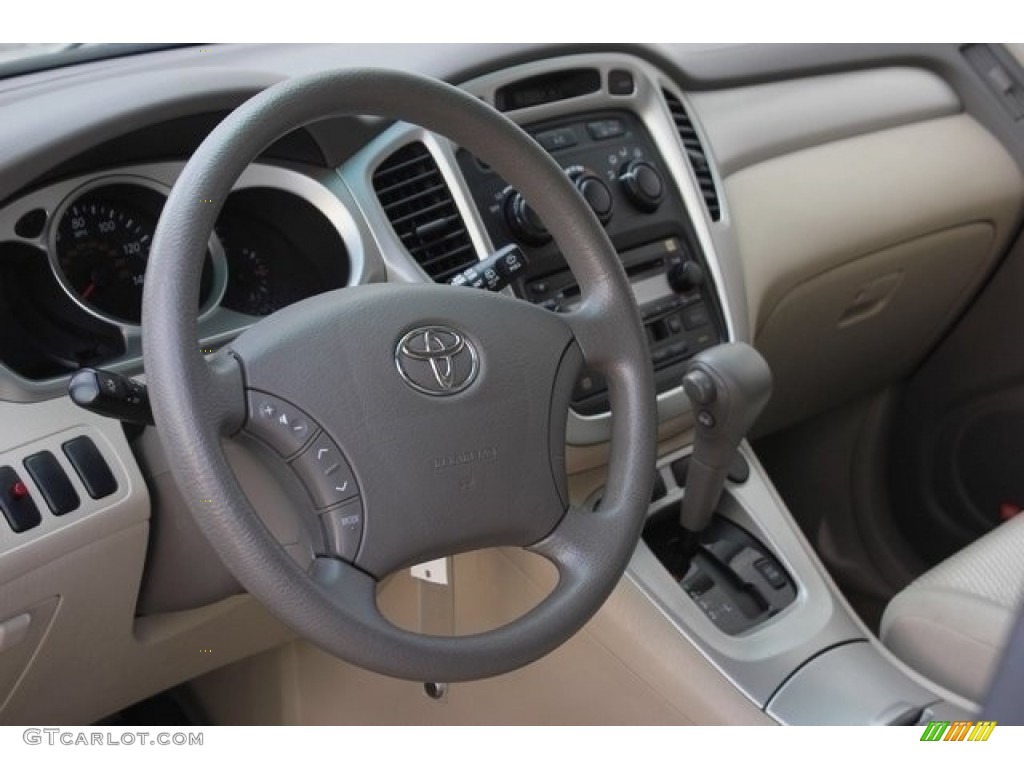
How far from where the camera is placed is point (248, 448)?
38.5 inches

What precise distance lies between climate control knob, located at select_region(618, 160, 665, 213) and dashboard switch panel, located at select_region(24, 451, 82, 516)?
0.74 m

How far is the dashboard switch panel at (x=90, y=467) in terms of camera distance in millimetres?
1068

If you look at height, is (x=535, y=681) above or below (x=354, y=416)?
below

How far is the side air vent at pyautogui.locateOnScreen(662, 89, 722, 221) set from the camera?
61.7 inches

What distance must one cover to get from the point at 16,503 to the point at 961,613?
36.4 inches

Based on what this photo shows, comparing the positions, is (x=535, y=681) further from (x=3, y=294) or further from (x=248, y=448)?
(x=3, y=294)

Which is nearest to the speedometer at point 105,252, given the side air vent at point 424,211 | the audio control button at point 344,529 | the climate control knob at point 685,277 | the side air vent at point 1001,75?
the side air vent at point 424,211

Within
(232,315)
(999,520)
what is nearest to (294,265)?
(232,315)

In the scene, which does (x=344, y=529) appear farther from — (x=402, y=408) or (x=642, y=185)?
(x=642, y=185)

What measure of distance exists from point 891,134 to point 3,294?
131cm

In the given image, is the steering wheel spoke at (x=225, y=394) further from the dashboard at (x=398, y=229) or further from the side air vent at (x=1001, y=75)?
the side air vent at (x=1001, y=75)

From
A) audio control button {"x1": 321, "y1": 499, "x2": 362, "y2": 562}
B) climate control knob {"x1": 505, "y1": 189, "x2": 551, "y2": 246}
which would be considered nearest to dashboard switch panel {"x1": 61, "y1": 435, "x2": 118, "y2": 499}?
audio control button {"x1": 321, "y1": 499, "x2": 362, "y2": 562}

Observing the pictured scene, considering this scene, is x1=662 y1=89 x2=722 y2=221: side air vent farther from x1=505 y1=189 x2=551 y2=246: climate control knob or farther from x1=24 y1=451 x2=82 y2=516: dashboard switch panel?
x1=24 y1=451 x2=82 y2=516: dashboard switch panel

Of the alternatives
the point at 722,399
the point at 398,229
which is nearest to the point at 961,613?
the point at 722,399
